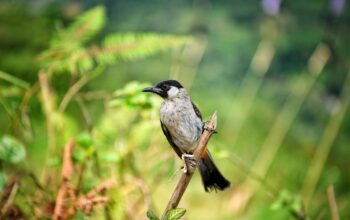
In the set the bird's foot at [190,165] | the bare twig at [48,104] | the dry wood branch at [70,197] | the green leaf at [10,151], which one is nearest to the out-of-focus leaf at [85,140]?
the dry wood branch at [70,197]

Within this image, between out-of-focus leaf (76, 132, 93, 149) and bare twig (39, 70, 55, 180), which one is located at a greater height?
bare twig (39, 70, 55, 180)

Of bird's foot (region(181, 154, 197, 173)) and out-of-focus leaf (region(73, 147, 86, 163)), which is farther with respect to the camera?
out-of-focus leaf (region(73, 147, 86, 163))

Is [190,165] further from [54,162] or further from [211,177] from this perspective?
[54,162]

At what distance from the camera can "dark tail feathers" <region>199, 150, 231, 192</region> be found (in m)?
1.29

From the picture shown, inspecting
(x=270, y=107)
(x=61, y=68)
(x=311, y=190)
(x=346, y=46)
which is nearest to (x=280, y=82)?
(x=270, y=107)

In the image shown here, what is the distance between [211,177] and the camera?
1.31m

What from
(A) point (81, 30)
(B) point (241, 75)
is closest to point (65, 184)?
(A) point (81, 30)

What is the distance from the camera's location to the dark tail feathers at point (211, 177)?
1.29m

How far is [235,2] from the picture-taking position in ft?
9.48

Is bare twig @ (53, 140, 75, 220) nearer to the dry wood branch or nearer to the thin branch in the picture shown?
the dry wood branch

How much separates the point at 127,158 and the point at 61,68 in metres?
0.32

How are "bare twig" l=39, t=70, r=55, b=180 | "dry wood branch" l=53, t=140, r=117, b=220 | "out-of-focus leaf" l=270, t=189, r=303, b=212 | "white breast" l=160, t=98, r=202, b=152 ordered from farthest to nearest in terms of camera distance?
1. "bare twig" l=39, t=70, r=55, b=180
2. "out-of-focus leaf" l=270, t=189, r=303, b=212
3. "white breast" l=160, t=98, r=202, b=152
4. "dry wood branch" l=53, t=140, r=117, b=220

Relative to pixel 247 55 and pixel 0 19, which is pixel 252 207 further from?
pixel 0 19

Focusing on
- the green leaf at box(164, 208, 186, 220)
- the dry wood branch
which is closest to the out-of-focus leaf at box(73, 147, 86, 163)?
the dry wood branch
